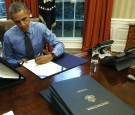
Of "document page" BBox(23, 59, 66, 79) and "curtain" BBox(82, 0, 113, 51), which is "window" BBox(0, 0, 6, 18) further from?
"document page" BBox(23, 59, 66, 79)

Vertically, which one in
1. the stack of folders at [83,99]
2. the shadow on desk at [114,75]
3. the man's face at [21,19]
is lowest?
the shadow on desk at [114,75]

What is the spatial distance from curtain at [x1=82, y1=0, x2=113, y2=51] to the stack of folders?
2.32 m

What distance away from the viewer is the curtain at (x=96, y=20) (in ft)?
10.3

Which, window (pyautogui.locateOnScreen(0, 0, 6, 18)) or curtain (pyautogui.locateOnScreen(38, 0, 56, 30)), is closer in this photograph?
curtain (pyautogui.locateOnScreen(38, 0, 56, 30))

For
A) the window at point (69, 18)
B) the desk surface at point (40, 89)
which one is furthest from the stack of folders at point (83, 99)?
the window at point (69, 18)

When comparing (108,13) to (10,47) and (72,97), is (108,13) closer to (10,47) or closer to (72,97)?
(10,47)

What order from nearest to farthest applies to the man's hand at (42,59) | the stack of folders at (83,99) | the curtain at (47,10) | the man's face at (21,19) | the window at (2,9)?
the stack of folders at (83,99) < the man's hand at (42,59) < the man's face at (21,19) < the curtain at (47,10) < the window at (2,9)

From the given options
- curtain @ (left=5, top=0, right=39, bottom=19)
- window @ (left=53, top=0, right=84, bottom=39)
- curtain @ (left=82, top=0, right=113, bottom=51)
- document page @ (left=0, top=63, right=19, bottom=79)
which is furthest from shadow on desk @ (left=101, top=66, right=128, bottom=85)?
window @ (left=53, top=0, right=84, bottom=39)

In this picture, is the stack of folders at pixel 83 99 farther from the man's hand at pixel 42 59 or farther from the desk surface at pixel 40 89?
the man's hand at pixel 42 59

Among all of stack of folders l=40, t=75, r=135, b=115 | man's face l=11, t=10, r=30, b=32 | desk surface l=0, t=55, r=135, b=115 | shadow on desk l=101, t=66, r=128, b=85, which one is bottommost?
desk surface l=0, t=55, r=135, b=115

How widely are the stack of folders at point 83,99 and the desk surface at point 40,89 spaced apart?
0.20 ft

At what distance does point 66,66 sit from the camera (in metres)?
1.39

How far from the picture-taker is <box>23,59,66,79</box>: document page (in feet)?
4.25

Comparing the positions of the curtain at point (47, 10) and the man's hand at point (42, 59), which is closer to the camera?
the man's hand at point (42, 59)
